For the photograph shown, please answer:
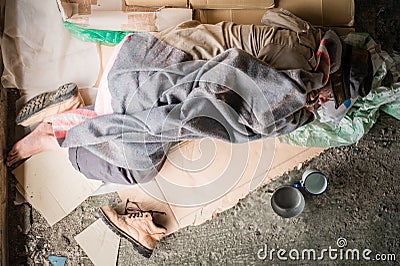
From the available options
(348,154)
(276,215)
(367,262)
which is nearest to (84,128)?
(276,215)

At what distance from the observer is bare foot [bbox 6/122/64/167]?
5.74 feet

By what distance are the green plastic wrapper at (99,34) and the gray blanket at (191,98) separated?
28 cm

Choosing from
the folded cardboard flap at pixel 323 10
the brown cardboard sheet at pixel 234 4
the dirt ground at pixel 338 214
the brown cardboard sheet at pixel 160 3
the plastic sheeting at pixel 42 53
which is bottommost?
the dirt ground at pixel 338 214

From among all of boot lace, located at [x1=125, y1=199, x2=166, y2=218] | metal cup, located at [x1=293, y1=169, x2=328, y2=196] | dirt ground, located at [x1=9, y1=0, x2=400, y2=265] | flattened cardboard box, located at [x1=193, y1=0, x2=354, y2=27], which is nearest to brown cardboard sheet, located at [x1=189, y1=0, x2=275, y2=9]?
flattened cardboard box, located at [x1=193, y1=0, x2=354, y2=27]

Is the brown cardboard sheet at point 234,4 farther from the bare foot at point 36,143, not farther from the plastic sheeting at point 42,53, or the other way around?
the bare foot at point 36,143

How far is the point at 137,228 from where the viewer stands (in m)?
1.71

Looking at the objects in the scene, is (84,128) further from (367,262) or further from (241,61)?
(367,262)

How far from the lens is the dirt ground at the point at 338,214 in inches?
68.7

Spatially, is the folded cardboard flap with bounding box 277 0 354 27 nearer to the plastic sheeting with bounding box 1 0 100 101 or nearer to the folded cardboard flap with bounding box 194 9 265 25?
the folded cardboard flap with bounding box 194 9 265 25

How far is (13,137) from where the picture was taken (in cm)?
180

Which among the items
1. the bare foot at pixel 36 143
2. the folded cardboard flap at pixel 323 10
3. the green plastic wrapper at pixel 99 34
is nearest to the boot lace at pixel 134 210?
the bare foot at pixel 36 143

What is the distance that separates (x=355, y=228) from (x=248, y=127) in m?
0.66

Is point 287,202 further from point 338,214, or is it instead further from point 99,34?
point 99,34

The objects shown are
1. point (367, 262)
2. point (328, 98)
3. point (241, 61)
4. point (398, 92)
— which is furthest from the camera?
point (367, 262)
